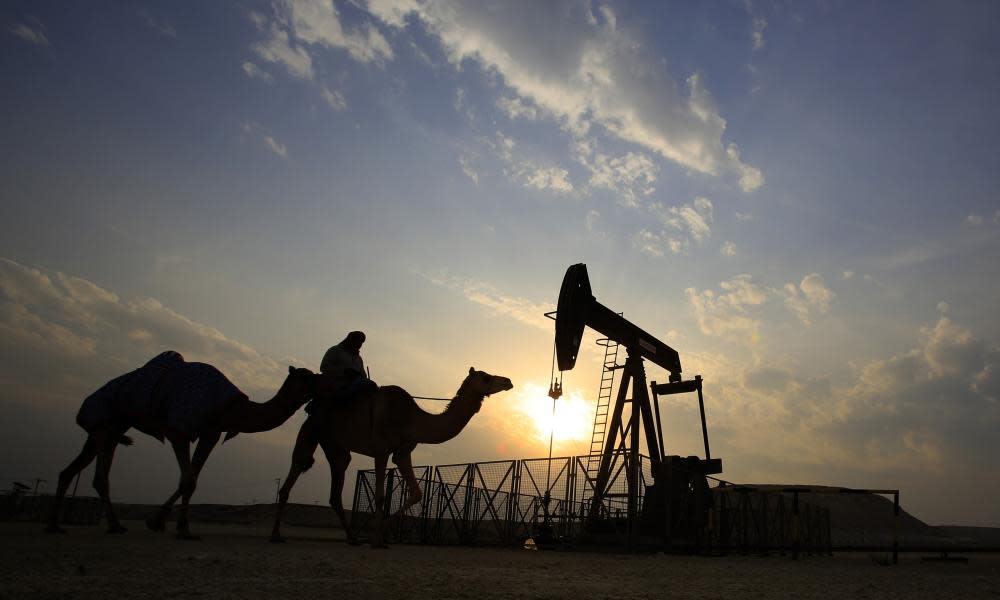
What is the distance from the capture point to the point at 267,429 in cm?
1169

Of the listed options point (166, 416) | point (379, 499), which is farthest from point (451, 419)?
point (166, 416)

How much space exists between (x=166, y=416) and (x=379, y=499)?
12.6 ft

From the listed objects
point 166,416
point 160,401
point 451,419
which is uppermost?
point 451,419

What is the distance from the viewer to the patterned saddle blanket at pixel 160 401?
10.6m

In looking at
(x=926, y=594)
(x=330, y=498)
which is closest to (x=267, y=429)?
(x=330, y=498)

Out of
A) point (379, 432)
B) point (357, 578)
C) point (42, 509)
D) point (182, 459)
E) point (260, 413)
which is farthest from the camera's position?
point (42, 509)

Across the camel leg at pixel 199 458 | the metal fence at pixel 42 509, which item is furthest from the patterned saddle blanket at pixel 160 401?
the metal fence at pixel 42 509

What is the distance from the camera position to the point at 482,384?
13023 mm

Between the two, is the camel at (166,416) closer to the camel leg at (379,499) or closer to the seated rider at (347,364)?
the seated rider at (347,364)

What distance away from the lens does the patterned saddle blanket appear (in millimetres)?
10648

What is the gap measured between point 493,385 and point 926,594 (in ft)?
25.1

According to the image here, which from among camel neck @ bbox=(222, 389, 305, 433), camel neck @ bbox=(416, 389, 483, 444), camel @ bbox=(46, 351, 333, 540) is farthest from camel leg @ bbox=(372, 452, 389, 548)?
camel @ bbox=(46, 351, 333, 540)

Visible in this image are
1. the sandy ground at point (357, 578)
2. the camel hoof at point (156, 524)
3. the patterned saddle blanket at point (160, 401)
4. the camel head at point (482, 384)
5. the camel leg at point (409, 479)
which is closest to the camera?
the sandy ground at point (357, 578)

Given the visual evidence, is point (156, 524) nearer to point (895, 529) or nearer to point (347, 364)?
point (347, 364)
